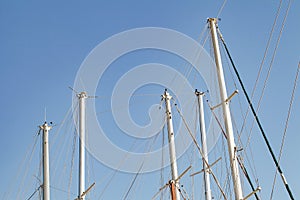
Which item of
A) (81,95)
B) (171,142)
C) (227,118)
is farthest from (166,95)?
(227,118)

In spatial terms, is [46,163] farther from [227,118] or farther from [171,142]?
[227,118]

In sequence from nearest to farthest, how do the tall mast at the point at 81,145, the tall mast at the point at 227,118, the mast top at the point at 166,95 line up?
1. the tall mast at the point at 227,118
2. the tall mast at the point at 81,145
3. the mast top at the point at 166,95

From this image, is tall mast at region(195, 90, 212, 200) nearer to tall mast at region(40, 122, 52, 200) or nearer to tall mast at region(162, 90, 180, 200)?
tall mast at region(162, 90, 180, 200)

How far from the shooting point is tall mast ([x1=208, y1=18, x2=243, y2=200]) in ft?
67.7

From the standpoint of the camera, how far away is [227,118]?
22.7 metres

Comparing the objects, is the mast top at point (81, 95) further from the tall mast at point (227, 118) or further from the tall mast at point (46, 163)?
the tall mast at point (227, 118)

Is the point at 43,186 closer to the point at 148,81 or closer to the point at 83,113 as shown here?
the point at 83,113

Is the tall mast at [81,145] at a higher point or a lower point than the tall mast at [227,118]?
higher

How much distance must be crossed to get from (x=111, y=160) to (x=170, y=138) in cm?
454

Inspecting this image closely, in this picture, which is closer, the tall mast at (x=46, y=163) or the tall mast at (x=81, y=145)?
the tall mast at (x=46, y=163)

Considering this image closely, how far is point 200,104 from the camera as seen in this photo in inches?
1485

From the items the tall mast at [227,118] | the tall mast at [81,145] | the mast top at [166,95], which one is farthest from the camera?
the mast top at [166,95]

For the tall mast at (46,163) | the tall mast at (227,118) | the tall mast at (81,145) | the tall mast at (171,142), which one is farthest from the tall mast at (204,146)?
the tall mast at (46,163)

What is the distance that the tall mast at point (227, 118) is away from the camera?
20.6m
